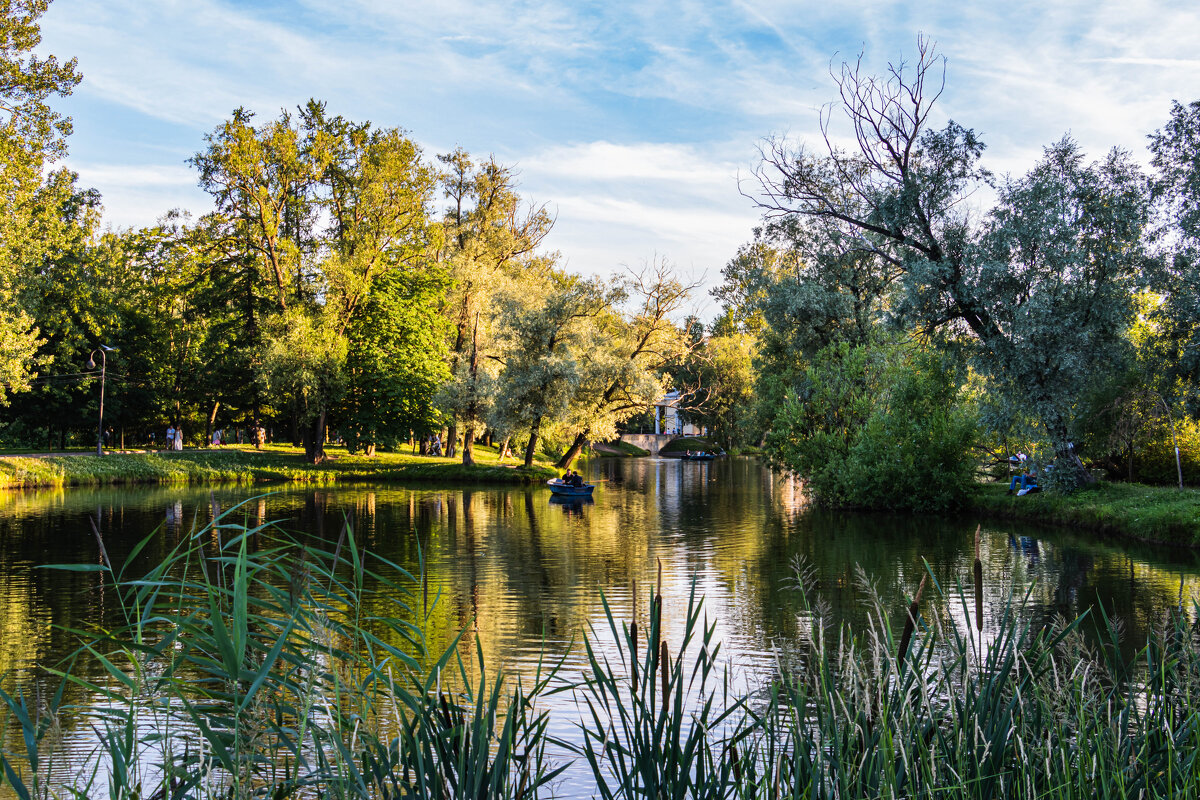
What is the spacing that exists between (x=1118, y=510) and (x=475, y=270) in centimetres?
3298

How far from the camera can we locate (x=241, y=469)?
147ft

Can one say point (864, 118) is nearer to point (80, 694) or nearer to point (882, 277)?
point (882, 277)

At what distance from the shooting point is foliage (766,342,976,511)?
28.2 m

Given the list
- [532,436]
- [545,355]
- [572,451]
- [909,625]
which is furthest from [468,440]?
[909,625]

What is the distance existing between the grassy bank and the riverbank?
2345 centimetres

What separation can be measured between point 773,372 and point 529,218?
64.7ft

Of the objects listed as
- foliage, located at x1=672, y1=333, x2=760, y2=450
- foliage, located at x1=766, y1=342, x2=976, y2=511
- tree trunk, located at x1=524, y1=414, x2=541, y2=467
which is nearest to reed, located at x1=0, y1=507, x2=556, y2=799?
foliage, located at x1=766, y1=342, x2=976, y2=511

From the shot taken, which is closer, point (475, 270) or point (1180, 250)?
point (1180, 250)

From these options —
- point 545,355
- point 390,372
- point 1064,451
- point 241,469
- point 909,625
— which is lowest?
point 241,469

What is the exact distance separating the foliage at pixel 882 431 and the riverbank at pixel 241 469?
55.8 feet

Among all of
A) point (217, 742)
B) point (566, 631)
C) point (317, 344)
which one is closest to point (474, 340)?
point (317, 344)

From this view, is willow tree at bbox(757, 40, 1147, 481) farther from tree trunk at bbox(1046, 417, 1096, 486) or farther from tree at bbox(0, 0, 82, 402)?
tree at bbox(0, 0, 82, 402)

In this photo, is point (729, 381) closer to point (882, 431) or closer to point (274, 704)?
point (882, 431)

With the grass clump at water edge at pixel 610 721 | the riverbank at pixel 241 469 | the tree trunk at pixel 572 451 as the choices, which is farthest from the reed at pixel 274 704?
the tree trunk at pixel 572 451
